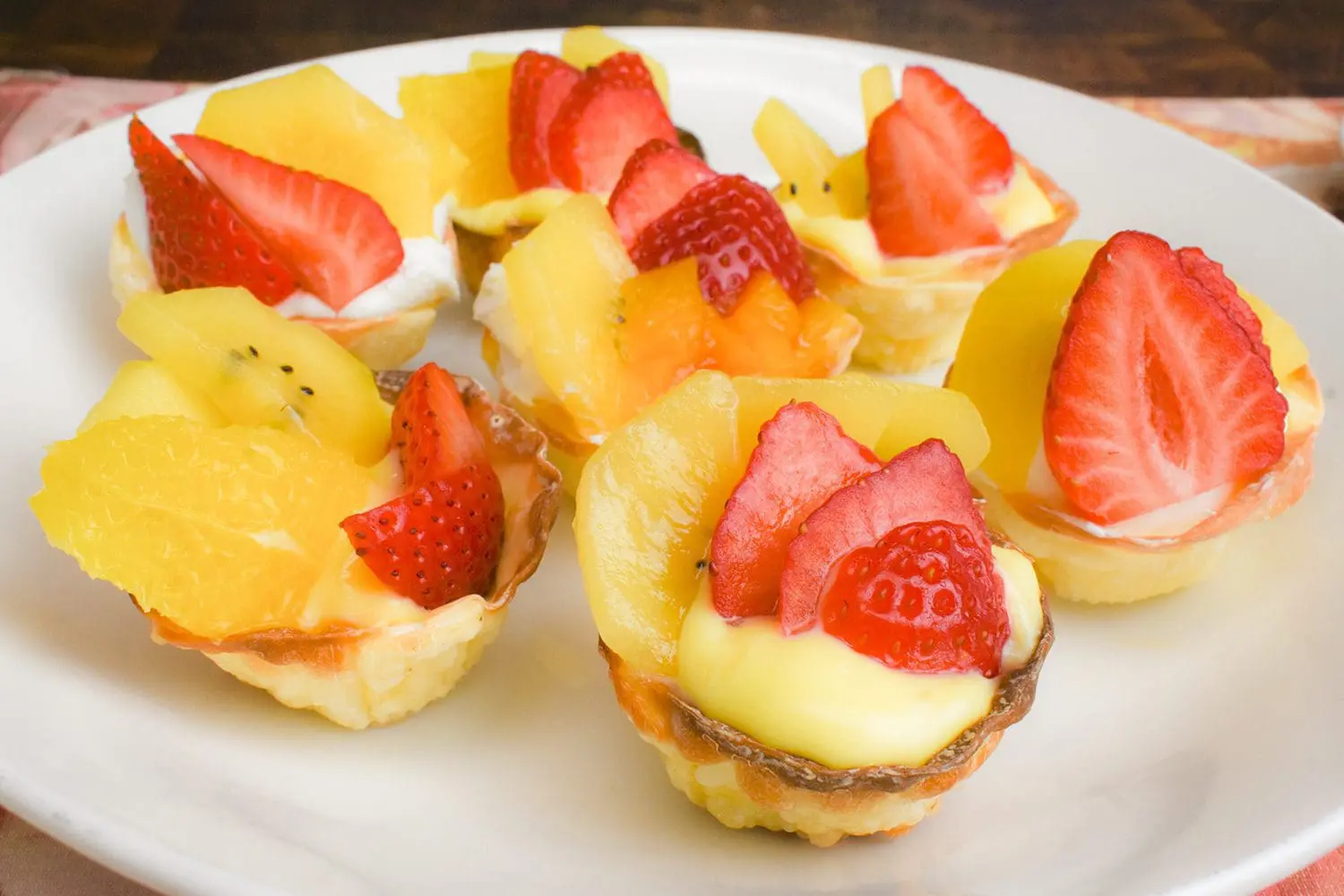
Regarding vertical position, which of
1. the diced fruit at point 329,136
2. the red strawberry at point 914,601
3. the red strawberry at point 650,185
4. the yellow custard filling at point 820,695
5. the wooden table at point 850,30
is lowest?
the wooden table at point 850,30

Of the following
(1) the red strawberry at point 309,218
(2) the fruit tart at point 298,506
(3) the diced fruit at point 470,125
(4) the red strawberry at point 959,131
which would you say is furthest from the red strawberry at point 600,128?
(2) the fruit tart at point 298,506

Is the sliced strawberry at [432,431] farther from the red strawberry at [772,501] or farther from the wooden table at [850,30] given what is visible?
the wooden table at [850,30]

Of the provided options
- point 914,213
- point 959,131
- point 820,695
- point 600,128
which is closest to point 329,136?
point 600,128

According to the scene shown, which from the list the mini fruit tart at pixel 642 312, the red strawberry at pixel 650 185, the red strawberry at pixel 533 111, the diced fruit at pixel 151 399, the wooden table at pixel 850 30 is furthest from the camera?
the wooden table at pixel 850 30

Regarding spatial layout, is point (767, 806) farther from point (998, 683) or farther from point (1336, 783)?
point (1336, 783)

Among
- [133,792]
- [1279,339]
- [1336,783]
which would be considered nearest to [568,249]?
[133,792]

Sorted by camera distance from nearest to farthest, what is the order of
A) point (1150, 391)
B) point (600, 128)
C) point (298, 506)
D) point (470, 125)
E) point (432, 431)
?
point (298, 506)
point (432, 431)
point (1150, 391)
point (600, 128)
point (470, 125)

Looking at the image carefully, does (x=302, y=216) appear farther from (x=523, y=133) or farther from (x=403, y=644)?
(x=403, y=644)
